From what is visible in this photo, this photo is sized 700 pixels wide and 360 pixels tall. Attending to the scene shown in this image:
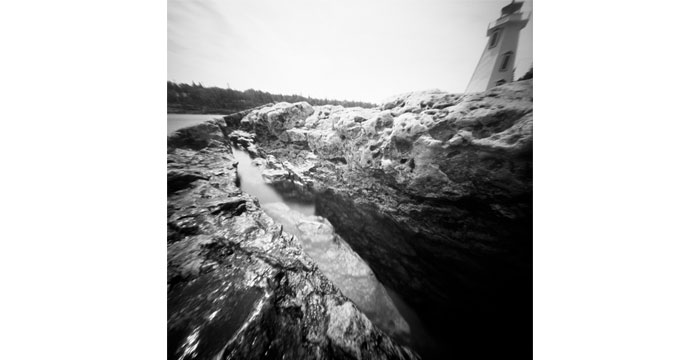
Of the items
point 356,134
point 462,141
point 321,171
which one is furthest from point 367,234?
point 462,141

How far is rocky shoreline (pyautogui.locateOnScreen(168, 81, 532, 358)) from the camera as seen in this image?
183 centimetres

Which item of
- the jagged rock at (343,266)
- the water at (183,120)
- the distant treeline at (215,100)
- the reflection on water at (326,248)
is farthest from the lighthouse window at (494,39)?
the water at (183,120)

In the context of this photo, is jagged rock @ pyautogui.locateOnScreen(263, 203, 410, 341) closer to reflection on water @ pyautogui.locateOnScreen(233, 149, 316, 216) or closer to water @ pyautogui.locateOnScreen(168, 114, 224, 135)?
reflection on water @ pyautogui.locateOnScreen(233, 149, 316, 216)

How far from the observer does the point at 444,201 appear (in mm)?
2920

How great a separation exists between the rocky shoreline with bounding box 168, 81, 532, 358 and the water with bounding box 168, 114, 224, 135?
0.74 feet

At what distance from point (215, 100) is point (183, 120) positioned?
2.72 feet

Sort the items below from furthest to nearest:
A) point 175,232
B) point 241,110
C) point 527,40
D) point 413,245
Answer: point 241,110 < point 413,245 < point 175,232 < point 527,40

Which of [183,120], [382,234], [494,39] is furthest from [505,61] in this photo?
[183,120]

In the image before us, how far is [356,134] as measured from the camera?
3.94m

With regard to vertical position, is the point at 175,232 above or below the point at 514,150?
below

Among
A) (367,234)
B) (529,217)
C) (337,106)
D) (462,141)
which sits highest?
(337,106)

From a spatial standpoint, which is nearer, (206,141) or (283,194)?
(206,141)

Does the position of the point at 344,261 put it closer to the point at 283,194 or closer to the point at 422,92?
the point at 283,194

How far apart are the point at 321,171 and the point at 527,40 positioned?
434 cm
